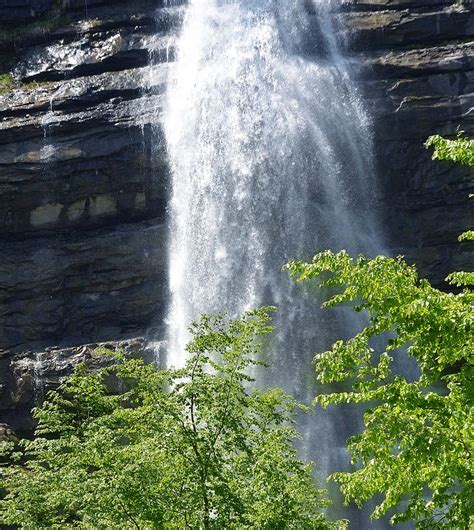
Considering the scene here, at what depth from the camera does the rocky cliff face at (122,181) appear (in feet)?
83.5

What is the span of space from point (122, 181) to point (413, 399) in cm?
2053

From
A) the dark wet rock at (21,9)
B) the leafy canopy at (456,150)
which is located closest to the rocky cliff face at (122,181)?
the dark wet rock at (21,9)

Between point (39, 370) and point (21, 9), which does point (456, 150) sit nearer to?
point (39, 370)

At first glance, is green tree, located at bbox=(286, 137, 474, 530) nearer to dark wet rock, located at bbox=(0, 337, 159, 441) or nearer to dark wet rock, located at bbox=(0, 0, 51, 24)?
dark wet rock, located at bbox=(0, 337, 159, 441)

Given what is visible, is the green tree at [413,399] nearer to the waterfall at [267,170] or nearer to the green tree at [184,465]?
the green tree at [184,465]

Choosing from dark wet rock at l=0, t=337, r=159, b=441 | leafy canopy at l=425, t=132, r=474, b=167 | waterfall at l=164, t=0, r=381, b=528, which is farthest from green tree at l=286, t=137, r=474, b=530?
dark wet rock at l=0, t=337, r=159, b=441

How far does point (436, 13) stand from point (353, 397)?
22503 mm

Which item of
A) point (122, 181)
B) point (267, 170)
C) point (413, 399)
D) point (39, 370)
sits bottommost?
point (413, 399)

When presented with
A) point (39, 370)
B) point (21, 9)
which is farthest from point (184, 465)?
point (21, 9)

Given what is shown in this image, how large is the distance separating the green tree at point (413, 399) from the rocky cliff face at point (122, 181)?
17427 millimetres

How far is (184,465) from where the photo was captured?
8641mm

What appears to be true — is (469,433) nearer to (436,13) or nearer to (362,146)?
(362,146)

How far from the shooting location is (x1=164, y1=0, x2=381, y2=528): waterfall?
2400 cm

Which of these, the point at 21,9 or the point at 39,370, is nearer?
the point at 39,370
